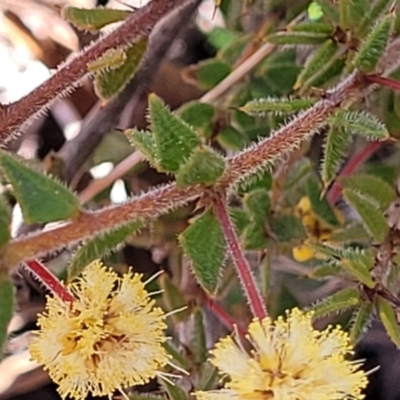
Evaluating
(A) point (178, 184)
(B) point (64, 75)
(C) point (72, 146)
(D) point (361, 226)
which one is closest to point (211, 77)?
(C) point (72, 146)

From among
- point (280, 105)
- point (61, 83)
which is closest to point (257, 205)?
point (280, 105)

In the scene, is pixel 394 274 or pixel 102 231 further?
pixel 394 274

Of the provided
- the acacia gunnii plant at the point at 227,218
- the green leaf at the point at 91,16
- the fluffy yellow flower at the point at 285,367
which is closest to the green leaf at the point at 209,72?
the acacia gunnii plant at the point at 227,218

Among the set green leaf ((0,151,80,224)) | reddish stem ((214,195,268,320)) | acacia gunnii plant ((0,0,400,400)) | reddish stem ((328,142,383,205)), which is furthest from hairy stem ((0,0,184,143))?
reddish stem ((328,142,383,205))

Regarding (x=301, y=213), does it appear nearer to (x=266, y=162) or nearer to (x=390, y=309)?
(x=390, y=309)

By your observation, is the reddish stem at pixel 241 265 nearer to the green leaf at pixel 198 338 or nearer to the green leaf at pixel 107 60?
the green leaf at pixel 107 60

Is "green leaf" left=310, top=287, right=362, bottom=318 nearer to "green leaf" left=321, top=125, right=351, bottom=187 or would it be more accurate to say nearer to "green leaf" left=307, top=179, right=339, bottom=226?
"green leaf" left=321, top=125, right=351, bottom=187

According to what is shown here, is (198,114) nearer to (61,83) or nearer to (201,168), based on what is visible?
(61,83)
